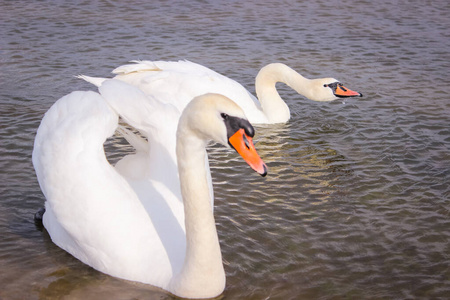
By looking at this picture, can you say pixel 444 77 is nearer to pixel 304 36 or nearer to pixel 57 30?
pixel 304 36

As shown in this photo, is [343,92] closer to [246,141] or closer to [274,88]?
[274,88]

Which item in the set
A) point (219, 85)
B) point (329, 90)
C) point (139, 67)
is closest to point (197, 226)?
point (219, 85)

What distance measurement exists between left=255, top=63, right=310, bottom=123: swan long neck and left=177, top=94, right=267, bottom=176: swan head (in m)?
4.27

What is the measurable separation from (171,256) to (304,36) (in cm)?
768

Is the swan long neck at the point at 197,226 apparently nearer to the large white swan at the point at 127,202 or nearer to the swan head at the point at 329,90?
the large white swan at the point at 127,202

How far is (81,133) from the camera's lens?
4285 millimetres

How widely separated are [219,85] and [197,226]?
3803mm

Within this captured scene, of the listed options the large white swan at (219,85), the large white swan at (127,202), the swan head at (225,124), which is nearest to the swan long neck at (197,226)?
the large white swan at (127,202)

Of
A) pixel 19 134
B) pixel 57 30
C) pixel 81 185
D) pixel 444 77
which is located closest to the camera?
pixel 81 185

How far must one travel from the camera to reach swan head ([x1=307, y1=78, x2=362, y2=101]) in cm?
789

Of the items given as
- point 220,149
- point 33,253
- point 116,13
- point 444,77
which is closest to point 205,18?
point 116,13

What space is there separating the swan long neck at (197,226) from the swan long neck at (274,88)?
13.2ft

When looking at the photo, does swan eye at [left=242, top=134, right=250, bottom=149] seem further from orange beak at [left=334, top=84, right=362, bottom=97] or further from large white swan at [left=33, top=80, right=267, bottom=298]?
orange beak at [left=334, top=84, right=362, bottom=97]

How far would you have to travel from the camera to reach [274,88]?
26.8 feet
